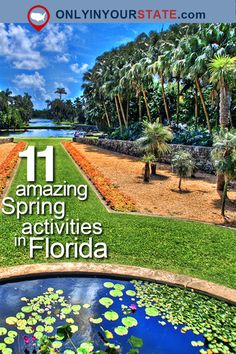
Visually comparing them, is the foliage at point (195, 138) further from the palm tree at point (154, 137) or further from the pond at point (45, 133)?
the pond at point (45, 133)

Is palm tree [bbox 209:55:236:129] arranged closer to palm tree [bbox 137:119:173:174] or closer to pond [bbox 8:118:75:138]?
palm tree [bbox 137:119:173:174]

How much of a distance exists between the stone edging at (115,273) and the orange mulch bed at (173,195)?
4454 mm

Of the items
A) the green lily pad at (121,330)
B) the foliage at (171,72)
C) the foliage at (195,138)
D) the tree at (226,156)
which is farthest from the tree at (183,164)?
the green lily pad at (121,330)

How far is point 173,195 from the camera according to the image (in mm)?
13766

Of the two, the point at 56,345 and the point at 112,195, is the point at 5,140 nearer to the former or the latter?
the point at 112,195

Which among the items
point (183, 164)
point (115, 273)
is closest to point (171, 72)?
point (183, 164)

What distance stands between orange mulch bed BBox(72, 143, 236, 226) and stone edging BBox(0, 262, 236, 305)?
4.45 metres

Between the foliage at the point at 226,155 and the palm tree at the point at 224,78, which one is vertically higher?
Answer: the palm tree at the point at 224,78

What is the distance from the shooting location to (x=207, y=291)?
19.7 ft

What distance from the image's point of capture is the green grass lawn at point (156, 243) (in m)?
7.11

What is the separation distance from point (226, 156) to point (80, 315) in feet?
24.2

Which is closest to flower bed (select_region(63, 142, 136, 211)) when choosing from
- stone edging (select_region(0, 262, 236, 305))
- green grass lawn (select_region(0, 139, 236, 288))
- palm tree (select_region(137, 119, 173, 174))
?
green grass lawn (select_region(0, 139, 236, 288))

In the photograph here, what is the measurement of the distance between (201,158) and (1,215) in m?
12.9

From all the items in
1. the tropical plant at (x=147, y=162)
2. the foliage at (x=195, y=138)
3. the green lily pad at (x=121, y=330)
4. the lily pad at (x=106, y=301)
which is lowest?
the green lily pad at (x=121, y=330)
